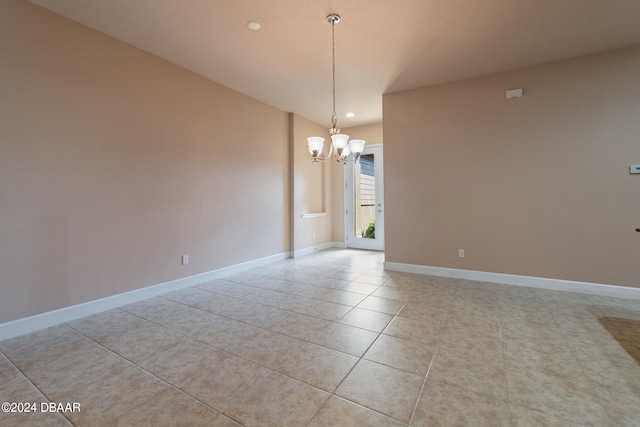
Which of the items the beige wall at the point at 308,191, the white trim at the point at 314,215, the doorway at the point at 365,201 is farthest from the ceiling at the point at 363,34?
the white trim at the point at 314,215

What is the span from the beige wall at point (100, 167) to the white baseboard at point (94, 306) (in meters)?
0.07

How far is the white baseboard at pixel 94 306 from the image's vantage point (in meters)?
2.43

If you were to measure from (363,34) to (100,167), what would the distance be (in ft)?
10.8

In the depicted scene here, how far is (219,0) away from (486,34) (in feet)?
9.33

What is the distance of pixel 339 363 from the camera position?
6.43ft

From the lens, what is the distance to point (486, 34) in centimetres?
297

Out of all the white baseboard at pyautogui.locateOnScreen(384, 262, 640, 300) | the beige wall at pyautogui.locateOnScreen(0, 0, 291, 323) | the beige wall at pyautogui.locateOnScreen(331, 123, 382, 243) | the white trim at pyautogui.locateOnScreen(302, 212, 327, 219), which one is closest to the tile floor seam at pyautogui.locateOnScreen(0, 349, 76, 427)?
the beige wall at pyautogui.locateOnScreen(0, 0, 291, 323)

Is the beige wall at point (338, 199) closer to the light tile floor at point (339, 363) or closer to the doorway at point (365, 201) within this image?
the doorway at point (365, 201)

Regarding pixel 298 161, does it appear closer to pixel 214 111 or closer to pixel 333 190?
pixel 333 190

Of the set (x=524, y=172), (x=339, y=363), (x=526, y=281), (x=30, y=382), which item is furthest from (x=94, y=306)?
(x=524, y=172)

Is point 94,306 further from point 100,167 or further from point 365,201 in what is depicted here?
point 365,201

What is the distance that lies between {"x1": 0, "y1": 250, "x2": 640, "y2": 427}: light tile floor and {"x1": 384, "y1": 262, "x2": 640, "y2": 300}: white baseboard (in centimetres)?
20

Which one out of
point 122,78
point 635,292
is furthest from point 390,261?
point 122,78

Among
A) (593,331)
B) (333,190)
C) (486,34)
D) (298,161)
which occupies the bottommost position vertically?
(593,331)
